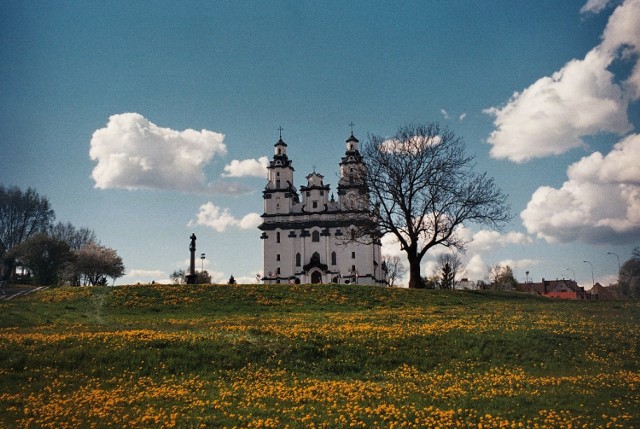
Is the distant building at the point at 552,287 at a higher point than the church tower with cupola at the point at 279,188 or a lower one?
lower

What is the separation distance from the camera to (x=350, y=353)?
757 inches

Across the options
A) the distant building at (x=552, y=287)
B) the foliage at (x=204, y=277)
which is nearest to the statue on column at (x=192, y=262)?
the foliage at (x=204, y=277)

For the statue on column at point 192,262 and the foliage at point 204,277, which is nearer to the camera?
the statue on column at point 192,262

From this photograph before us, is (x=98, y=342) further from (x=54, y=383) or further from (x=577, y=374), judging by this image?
(x=577, y=374)

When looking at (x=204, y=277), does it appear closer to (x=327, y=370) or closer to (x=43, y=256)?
(x=43, y=256)

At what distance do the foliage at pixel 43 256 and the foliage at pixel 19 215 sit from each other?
74.2 feet

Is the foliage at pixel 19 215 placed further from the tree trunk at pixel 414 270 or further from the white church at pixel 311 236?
the tree trunk at pixel 414 270

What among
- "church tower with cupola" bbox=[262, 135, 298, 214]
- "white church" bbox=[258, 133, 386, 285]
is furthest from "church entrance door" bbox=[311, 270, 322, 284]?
"church tower with cupola" bbox=[262, 135, 298, 214]

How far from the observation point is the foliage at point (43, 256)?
202ft

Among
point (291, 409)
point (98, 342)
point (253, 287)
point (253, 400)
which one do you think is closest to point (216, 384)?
point (253, 400)

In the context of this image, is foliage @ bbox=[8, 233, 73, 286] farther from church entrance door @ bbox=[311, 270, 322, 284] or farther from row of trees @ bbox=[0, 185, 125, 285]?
church entrance door @ bbox=[311, 270, 322, 284]

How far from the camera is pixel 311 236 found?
299ft

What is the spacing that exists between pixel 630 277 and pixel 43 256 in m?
95.9

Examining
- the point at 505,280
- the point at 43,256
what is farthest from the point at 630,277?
the point at 43,256
